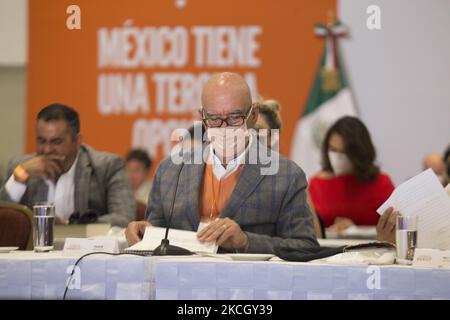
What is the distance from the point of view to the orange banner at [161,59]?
6164 mm

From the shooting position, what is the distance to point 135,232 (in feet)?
7.89

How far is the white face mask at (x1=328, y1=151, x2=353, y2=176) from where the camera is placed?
14.4ft

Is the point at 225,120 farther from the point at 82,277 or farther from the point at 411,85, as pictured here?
the point at 411,85

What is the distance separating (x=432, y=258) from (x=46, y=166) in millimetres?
2377

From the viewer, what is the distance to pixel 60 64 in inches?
249

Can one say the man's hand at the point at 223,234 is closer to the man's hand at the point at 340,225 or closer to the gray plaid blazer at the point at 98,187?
the gray plaid blazer at the point at 98,187

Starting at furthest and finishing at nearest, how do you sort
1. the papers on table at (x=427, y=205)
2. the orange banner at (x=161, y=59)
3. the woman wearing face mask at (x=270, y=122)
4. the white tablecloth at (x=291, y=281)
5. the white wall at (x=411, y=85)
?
1. the orange banner at (x=161, y=59)
2. the white wall at (x=411, y=85)
3. the woman wearing face mask at (x=270, y=122)
4. the papers on table at (x=427, y=205)
5. the white tablecloth at (x=291, y=281)

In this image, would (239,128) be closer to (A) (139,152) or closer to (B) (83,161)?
(B) (83,161)

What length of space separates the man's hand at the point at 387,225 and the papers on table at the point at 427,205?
2cm

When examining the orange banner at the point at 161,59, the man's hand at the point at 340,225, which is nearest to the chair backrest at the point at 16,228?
the man's hand at the point at 340,225

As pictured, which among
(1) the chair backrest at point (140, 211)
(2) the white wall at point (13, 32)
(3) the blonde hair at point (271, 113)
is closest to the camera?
(3) the blonde hair at point (271, 113)

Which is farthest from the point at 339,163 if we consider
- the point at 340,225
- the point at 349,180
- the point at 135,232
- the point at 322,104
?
the point at 135,232

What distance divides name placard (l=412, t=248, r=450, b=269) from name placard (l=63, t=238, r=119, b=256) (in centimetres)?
76

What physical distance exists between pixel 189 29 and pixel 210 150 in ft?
12.3
